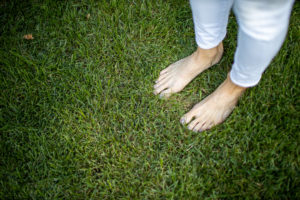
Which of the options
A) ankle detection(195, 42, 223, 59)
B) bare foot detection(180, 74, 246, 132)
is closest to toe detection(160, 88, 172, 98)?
bare foot detection(180, 74, 246, 132)

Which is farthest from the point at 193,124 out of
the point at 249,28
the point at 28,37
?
the point at 28,37

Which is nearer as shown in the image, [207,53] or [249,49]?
[249,49]

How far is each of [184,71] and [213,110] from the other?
336 mm

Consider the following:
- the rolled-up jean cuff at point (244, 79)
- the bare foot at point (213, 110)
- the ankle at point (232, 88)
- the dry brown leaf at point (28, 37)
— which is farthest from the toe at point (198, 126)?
the dry brown leaf at point (28, 37)

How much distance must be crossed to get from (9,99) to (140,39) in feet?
3.50

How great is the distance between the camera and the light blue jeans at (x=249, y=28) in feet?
2.77

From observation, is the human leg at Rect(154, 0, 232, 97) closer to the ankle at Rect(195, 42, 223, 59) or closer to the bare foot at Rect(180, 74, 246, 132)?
the ankle at Rect(195, 42, 223, 59)

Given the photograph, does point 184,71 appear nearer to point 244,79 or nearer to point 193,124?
point 193,124

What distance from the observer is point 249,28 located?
94cm

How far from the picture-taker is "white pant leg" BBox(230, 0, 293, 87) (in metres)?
0.83

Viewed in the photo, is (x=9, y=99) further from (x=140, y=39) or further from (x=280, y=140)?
(x=280, y=140)

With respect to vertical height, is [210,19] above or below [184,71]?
above

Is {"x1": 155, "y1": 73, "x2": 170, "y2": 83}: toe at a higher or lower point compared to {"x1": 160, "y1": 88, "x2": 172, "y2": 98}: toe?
higher

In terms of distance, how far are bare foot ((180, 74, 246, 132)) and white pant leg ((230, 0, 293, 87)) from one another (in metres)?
0.29
